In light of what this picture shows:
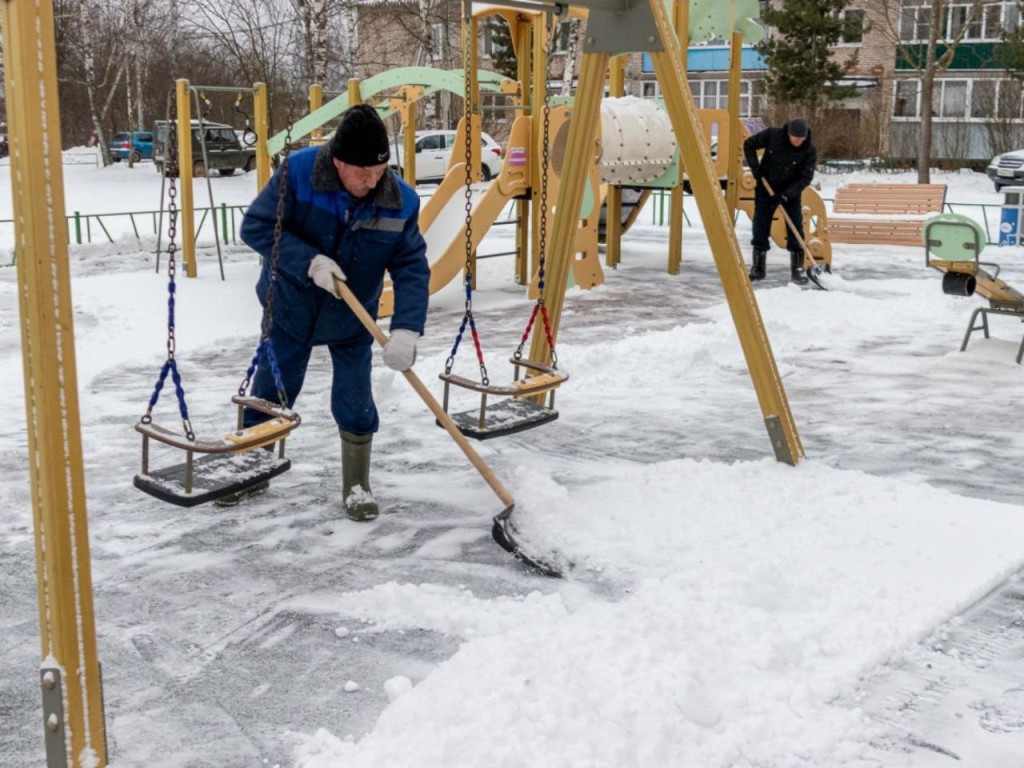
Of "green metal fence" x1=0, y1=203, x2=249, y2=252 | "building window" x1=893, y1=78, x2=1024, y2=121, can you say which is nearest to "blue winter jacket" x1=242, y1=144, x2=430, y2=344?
"green metal fence" x1=0, y1=203, x2=249, y2=252

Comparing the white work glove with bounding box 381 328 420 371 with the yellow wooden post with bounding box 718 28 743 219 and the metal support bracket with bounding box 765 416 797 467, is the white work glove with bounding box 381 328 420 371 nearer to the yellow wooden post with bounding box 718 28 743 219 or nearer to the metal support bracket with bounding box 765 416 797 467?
the metal support bracket with bounding box 765 416 797 467

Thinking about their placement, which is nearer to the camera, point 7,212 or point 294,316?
point 294,316

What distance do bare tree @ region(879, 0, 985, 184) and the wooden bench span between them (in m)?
11.1

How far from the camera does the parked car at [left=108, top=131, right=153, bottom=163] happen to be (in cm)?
3334

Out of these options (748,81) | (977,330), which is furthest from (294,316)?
(748,81)

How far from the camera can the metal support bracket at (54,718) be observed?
2.62 metres

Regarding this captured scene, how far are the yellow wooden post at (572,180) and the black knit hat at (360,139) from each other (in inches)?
64.4

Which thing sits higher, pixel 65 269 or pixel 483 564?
pixel 65 269

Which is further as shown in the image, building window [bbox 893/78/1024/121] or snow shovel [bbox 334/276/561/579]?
building window [bbox 893/78/1024/121]

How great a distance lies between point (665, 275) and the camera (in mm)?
12875

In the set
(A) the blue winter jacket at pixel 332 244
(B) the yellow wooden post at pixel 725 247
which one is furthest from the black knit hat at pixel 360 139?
(B) the yellow wooden post at pixel 725 247

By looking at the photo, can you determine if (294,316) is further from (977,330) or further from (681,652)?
(977,330)

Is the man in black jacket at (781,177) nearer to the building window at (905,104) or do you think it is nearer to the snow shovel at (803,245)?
the snow shovel at (803,245)

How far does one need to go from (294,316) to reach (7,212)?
56.7 feet
